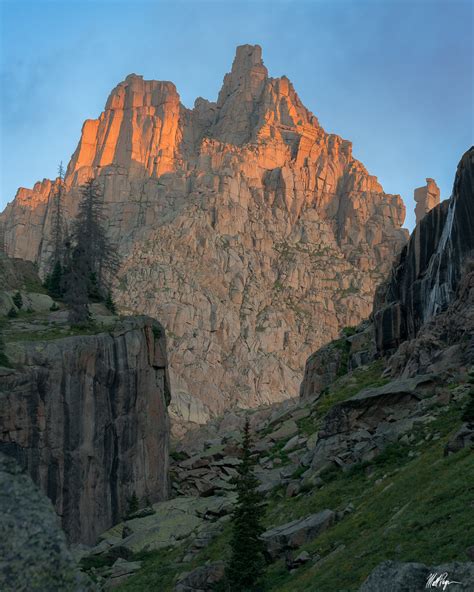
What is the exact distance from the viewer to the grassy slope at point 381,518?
789 inches

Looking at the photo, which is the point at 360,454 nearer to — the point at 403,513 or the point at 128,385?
the point at 403,513

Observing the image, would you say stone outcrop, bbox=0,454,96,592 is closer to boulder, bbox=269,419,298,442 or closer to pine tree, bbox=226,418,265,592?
pine tree, bbox=226,418,265,592

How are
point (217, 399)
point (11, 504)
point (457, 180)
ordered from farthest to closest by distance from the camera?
point (217, 399) < point (457, 180) < point (11, 504)

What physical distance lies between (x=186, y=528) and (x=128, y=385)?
1471 cm

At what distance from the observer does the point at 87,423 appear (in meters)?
49.8

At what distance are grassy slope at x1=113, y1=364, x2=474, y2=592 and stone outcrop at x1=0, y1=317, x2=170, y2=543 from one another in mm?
11158

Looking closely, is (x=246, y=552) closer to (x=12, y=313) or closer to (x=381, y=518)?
(x=381, y=518)

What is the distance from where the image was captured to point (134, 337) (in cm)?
5556

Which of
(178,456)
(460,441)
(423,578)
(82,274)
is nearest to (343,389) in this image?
(178,456)

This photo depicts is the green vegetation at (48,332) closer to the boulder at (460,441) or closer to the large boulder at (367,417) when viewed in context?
the large boulder at (367,417)

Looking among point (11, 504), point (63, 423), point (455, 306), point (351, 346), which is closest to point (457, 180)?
point (455, 306)

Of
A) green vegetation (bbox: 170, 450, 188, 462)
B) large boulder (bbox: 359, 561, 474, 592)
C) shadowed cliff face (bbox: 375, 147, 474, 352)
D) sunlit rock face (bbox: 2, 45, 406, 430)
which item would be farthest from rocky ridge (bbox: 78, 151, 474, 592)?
sunlit rock face (bbox: 2, 45, 406, 430)
